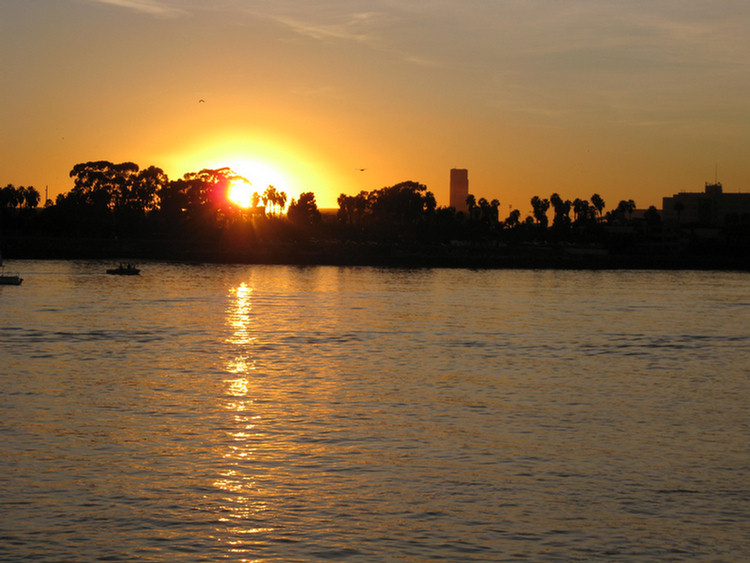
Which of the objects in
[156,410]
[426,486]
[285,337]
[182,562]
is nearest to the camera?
[182,562]

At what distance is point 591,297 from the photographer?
419ft

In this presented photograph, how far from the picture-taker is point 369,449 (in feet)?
85.2

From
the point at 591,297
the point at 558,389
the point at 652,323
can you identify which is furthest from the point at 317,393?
the point at 591,297

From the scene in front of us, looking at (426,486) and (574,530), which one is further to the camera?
(426,486)

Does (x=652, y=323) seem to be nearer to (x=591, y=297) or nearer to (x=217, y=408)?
(x=591, y=297)

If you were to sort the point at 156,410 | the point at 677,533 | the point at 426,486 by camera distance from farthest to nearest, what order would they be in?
1. the point at 156,410
2. the point at 426,486
3. the point at 677,533

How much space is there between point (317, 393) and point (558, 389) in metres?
10.4

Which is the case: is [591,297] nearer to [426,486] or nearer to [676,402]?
[676,402]

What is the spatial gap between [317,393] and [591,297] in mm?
96233

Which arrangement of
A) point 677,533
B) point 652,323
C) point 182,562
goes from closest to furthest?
point 182,562 → point 677,533 → point 652,323

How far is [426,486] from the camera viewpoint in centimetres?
2197

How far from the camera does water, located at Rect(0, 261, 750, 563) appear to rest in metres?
18.1

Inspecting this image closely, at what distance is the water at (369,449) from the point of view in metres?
18.1

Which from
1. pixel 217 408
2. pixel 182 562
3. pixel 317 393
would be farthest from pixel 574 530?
pixel 317 393
